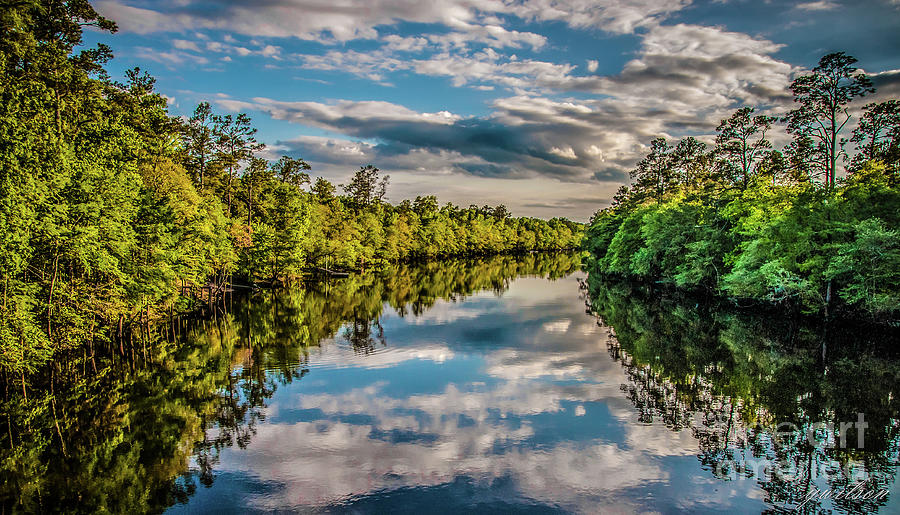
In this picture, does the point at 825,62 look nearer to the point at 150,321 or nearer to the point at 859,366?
the point at 859,366

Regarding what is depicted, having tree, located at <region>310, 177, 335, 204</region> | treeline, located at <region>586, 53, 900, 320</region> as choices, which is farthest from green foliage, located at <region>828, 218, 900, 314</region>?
tree, located at <region>310, 177, 335, 204</region>

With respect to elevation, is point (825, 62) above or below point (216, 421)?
above

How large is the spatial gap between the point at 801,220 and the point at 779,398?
19494 millimetres

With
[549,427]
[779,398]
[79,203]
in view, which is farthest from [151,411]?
[779,398]

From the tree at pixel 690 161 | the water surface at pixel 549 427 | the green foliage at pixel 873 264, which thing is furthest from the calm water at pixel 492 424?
the tree at pixel 690 161

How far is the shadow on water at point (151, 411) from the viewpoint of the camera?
12.4 meters

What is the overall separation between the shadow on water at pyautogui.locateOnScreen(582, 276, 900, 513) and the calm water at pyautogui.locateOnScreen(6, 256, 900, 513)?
8cm

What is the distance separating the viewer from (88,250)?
1834 centimetres

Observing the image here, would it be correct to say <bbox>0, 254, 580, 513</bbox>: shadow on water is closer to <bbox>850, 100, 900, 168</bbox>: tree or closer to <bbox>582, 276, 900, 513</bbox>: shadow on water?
<bbox>582, 276, 900, 513</bbox>: shadow on water

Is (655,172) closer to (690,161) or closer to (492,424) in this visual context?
(690,161)

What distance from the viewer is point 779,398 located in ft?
61.7

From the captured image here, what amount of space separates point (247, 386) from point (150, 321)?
616 inches

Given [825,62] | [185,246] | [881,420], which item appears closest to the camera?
[881,420]

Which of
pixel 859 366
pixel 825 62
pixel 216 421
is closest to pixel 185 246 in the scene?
pixel 216 421
